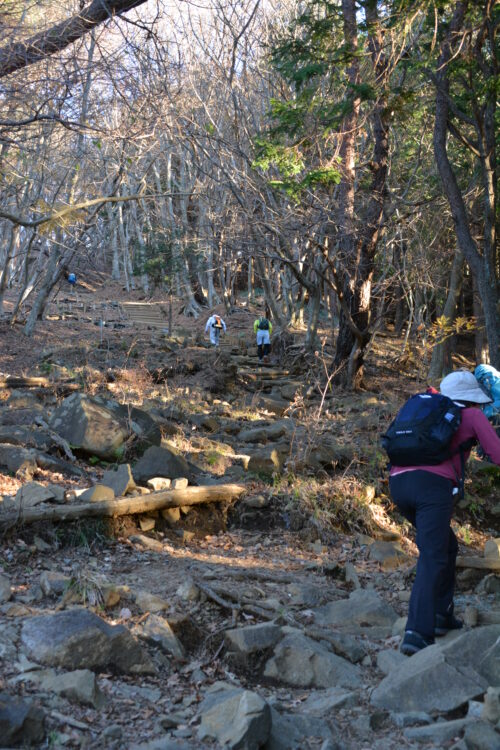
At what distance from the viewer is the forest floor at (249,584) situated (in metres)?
3.55

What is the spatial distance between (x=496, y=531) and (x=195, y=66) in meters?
17.1

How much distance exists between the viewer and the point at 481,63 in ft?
38.0

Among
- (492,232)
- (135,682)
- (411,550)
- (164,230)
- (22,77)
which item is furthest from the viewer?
(164,230)

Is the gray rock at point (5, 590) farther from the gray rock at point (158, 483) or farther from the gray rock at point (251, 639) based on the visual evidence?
the gray rock at point (158, 483)

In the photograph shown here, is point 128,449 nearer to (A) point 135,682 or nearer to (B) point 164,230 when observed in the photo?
(A) point 135,682

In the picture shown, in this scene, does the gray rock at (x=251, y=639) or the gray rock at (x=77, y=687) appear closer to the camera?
the gray rock at (x=77, y=687)

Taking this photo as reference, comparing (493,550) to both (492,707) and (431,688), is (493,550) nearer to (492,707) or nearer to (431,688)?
(431,688)

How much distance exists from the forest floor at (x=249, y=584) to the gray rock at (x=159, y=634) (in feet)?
0.09

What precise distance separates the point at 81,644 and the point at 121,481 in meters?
3.18

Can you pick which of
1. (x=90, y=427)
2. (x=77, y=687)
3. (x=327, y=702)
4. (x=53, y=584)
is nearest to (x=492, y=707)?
(x=327, y=702)

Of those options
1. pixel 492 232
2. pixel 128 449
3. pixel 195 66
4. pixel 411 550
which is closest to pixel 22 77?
pixel 128 449

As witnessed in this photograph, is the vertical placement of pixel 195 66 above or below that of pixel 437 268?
above

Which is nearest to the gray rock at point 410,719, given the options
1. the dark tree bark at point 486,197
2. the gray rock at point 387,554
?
the gray rock at point 387,554

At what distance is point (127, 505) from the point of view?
6.64 metres
